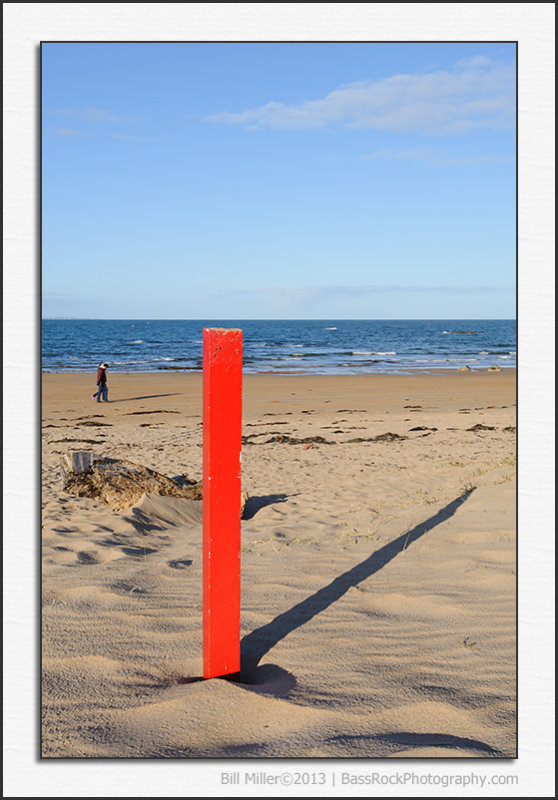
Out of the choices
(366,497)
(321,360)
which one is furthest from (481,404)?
(321,360)

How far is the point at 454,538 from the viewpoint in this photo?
17.1 ft

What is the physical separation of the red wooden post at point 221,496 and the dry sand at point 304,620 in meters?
0.20

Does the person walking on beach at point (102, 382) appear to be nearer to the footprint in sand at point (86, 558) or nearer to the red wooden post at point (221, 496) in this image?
the footprint in sand at point (86, 558)

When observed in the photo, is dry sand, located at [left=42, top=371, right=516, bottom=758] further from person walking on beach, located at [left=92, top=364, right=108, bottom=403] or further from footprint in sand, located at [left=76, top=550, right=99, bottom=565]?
person walking on beach, located at [left=92, top=364, right=108, bottom=403]

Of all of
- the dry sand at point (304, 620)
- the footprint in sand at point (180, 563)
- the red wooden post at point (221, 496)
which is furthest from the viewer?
the footprint in sand at point (180, 563)

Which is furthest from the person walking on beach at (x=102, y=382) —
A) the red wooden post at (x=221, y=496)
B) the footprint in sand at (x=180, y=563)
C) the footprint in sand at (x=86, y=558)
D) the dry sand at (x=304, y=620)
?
the red wooden post at (x=221, y=496)

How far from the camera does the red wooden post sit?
9.10ft

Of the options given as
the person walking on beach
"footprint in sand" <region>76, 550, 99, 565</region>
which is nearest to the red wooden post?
"footprint in sand" <region>76, 550, 99, 565</region>

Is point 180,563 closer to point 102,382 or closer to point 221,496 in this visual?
point 221,496

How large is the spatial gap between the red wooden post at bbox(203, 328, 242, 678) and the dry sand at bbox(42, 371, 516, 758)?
198mm

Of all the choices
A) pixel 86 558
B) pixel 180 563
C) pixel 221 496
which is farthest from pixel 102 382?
pixel 221 496

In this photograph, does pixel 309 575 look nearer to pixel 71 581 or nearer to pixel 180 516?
pixel 71 581

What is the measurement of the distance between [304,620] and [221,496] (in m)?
1.36

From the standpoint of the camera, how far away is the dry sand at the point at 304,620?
2623 millimetres
